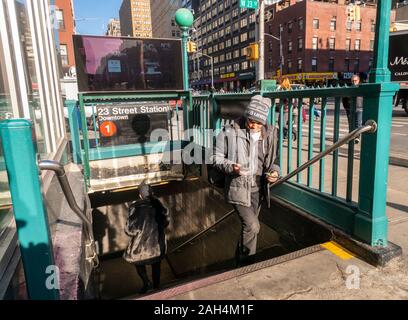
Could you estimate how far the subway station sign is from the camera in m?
6.11

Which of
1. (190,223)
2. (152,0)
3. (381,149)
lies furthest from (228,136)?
(152,0)

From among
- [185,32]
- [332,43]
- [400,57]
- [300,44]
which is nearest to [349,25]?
[332,43]

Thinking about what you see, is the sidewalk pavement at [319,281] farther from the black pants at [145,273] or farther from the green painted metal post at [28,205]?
the black pants at [145,273]

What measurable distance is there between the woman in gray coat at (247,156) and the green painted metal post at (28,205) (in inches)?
69.5

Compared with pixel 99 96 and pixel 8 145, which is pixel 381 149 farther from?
pixel 99 96

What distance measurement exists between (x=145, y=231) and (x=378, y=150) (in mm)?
3394

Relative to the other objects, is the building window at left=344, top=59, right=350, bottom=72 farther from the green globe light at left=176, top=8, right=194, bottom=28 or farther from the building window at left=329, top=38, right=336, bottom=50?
the green globe light at left=176, top=8, right=194, bottom=28

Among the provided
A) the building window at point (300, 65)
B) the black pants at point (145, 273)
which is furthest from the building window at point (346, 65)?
the black pants at point (145, 273)

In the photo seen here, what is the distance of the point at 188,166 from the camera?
673cm

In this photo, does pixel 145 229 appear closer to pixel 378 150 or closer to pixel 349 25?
pixel 378 150

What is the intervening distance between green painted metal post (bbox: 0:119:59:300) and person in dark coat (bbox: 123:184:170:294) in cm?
292

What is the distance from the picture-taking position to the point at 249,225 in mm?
3305

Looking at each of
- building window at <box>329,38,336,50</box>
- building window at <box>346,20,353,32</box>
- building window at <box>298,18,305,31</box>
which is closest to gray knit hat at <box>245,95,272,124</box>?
building window at <box>298,18,305,31</box>

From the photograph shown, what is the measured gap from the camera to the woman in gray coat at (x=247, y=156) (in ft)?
9.95
